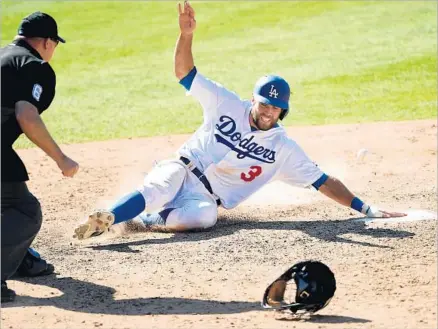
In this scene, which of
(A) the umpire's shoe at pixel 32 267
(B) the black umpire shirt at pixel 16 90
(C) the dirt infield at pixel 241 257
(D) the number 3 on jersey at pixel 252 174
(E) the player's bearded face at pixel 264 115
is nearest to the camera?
(C) the dirt infield at pixel 241 257

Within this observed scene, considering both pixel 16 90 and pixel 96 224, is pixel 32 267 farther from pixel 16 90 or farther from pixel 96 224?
pixel 16 90

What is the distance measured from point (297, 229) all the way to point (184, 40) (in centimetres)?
168

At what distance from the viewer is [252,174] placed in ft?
23.9

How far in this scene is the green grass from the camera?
478 inches

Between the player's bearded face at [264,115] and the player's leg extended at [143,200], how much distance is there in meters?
0.68

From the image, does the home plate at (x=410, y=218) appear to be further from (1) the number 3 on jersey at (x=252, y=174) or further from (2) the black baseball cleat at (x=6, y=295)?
Answer: (2) the black baseball cleat at (x=6, y=295)

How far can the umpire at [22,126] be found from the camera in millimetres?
5251

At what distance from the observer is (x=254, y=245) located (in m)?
6.55

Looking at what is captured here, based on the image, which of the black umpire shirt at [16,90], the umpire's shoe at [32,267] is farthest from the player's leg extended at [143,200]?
the black umpire shirt at [16,90]

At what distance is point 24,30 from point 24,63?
14.2 inches

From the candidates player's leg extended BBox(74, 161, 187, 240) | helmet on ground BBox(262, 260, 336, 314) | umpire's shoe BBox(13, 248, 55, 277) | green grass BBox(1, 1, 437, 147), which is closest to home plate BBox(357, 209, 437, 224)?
player's leg extended BBox(74, 161, 187, 240)

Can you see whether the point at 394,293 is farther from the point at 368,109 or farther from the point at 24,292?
the point at 368,109

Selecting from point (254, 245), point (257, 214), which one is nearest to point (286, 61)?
point (257, 214)

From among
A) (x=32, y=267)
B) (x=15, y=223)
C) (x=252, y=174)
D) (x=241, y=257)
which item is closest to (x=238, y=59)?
(x=252, y=174)
